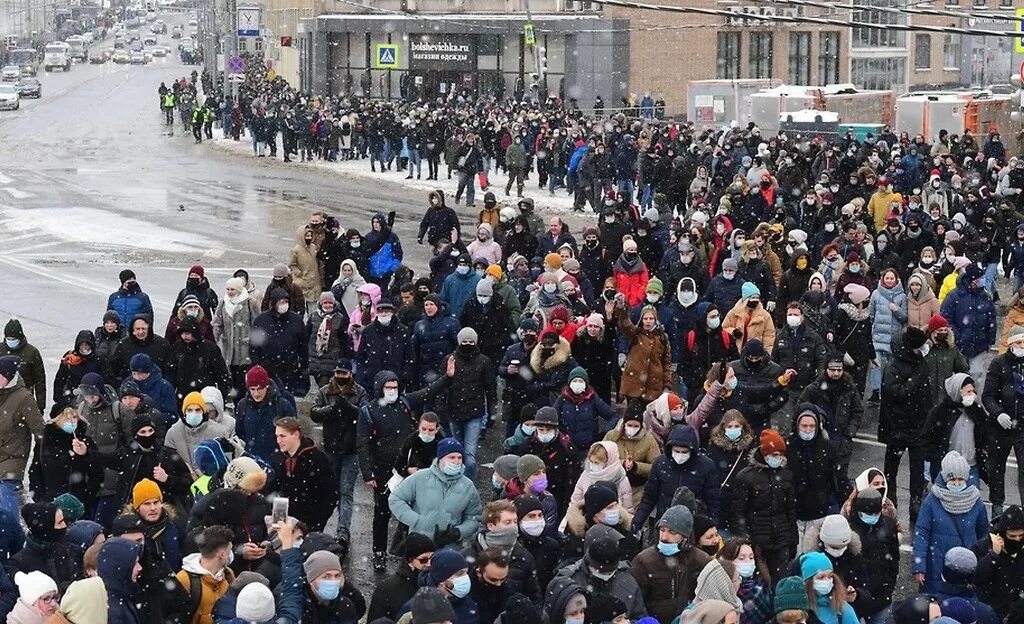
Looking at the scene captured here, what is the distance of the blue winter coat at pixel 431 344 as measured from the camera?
1442 centimetres

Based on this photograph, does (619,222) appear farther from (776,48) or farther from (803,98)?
(776,48)

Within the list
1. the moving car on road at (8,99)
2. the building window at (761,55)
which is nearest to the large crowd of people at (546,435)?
the building window at (761,55)

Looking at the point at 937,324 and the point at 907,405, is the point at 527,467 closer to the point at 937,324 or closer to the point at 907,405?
the point at 907,405

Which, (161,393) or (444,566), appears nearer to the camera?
(444,566)

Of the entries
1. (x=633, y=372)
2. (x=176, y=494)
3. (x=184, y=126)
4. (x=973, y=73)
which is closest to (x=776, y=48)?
(x=973, y=73)

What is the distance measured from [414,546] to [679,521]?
4.33 feet

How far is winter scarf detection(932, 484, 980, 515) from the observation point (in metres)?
10.1

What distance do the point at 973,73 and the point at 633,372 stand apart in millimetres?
61658

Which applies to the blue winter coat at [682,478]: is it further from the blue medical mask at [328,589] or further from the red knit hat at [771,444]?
the blue medical mask at [328,589]

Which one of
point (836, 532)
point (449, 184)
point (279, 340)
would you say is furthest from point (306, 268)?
point (449, 184)

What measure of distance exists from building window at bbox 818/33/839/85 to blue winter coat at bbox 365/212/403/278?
4676 centimetres

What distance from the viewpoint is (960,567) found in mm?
8930

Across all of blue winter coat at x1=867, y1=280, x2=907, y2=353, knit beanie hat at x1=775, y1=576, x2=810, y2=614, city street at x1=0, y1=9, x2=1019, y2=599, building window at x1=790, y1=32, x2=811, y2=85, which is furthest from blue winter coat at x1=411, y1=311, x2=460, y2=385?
building window at x1=790, y1=32, x2=811, y2=85

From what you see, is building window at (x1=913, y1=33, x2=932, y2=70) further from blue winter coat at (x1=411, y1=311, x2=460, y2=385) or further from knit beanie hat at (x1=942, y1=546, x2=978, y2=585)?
knit beanie hat at (x1=942, y1=546, x2=978, y2=585)
